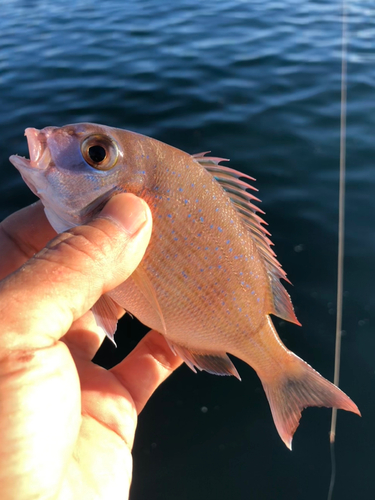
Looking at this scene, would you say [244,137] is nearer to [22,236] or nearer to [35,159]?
[22,236]

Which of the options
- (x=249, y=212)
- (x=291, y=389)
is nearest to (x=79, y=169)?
(x=249, y=212)

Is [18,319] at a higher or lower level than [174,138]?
higher

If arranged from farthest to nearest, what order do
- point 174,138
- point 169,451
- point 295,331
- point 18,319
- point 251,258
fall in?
point 174,138, point 295,331, point 169,451, point 251,258, point 18,319

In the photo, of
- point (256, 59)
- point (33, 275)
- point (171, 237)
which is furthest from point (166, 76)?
point (33, 275)

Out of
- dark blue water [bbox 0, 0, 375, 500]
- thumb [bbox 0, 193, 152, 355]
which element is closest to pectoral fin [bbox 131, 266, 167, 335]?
thumb [bbox 0, 193, 152, 355]

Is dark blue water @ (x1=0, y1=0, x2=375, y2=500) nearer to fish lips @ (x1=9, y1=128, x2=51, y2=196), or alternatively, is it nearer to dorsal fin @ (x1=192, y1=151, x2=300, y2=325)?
dorsal fin @ (x1=192, y1=151, x2=300, y2=325)

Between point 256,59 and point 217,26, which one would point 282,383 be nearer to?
point 256,59
